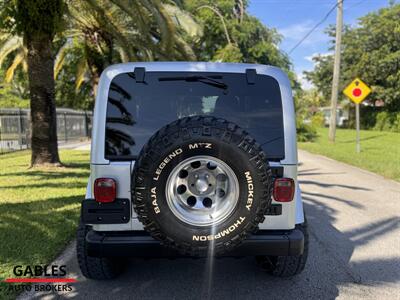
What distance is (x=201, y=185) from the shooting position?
2900 mm

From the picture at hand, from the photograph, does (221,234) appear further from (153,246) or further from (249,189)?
(153,246)

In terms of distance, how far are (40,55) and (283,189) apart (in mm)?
8719

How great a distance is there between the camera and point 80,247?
3.52 metres

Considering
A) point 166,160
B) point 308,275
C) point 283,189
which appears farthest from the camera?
point 308,275

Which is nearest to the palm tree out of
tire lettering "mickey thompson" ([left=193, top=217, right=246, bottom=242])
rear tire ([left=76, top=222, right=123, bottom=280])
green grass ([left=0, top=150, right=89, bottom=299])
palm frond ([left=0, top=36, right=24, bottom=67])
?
green grass ([left=0, top=150, right=89, bottom=299])

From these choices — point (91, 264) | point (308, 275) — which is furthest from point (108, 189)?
point (308, 275)

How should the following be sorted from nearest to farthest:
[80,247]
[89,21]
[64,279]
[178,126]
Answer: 1. [178,126]
2. [80,247]
3. [64,279]
4. [89,21]

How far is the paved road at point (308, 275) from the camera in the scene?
3.46 meters

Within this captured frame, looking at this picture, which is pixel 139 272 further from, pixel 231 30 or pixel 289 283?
pixel 231 30

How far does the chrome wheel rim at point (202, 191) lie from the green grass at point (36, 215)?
5.84ft

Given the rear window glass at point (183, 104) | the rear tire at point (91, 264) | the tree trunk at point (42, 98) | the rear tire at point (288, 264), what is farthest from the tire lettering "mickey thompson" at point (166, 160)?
the tree trunk at point (42, 98)

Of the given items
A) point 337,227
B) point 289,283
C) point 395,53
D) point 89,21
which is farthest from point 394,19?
point 289,283

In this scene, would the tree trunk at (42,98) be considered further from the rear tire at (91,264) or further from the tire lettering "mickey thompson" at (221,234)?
the tire lettering "mickey thompson" at (221,234)

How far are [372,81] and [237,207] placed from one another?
38720 mm
